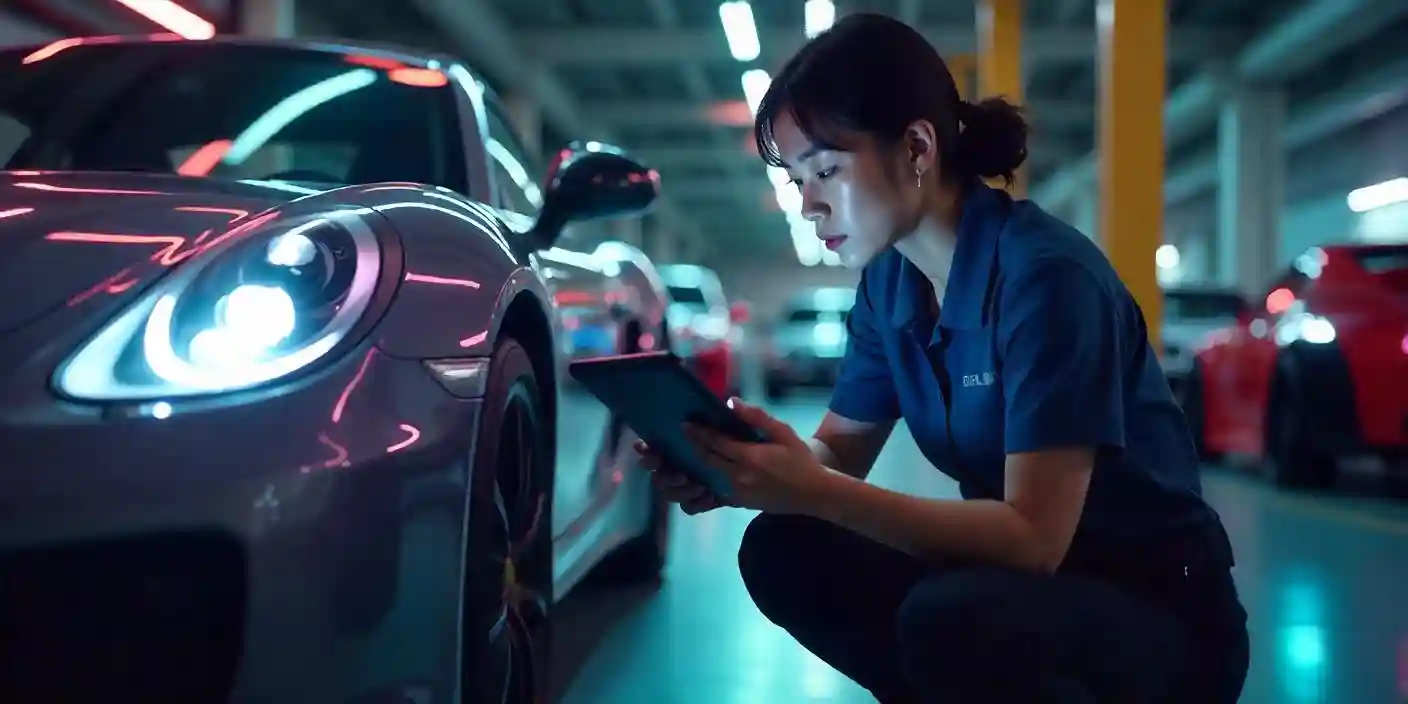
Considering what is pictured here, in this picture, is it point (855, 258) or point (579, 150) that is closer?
point (855, 258)

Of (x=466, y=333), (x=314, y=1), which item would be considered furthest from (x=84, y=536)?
(x=314, y=1)

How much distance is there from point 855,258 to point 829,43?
0.27 meters

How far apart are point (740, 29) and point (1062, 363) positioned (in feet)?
45.9

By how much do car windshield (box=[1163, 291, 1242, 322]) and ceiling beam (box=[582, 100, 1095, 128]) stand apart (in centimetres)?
1036

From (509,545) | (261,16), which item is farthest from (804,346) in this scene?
(509,545)

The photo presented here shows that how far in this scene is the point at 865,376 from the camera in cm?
199

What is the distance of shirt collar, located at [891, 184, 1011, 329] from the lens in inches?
64.5

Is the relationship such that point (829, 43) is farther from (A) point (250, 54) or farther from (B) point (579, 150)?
(A) point (250, 54)

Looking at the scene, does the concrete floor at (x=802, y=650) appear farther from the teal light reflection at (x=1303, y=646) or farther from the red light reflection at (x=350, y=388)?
the red light reflection at (x=350, y=388)

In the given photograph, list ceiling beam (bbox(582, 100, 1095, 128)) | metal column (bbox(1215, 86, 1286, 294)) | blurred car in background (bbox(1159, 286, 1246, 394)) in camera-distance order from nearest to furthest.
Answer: blurred car in background (bbox(1159, 286, 1246, 394)), metal column (bbox(1215, 86, 1286, 294)), ceiling beam (bbox(582, 100, 1095, 128))

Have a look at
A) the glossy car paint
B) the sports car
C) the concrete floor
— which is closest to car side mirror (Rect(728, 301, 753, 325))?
the glossy car paint

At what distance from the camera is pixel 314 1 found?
13.3 metres

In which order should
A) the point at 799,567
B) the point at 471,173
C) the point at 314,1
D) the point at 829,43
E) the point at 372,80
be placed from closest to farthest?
the point at 829,43, the point at 799,567, the point at 471,173, the point at 372,80, the point at 314,1

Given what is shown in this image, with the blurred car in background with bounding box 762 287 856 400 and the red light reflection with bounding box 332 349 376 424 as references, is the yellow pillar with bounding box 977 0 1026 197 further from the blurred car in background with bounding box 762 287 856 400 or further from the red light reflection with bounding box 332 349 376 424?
the red light reflection with bounding box 332 349 376 424
